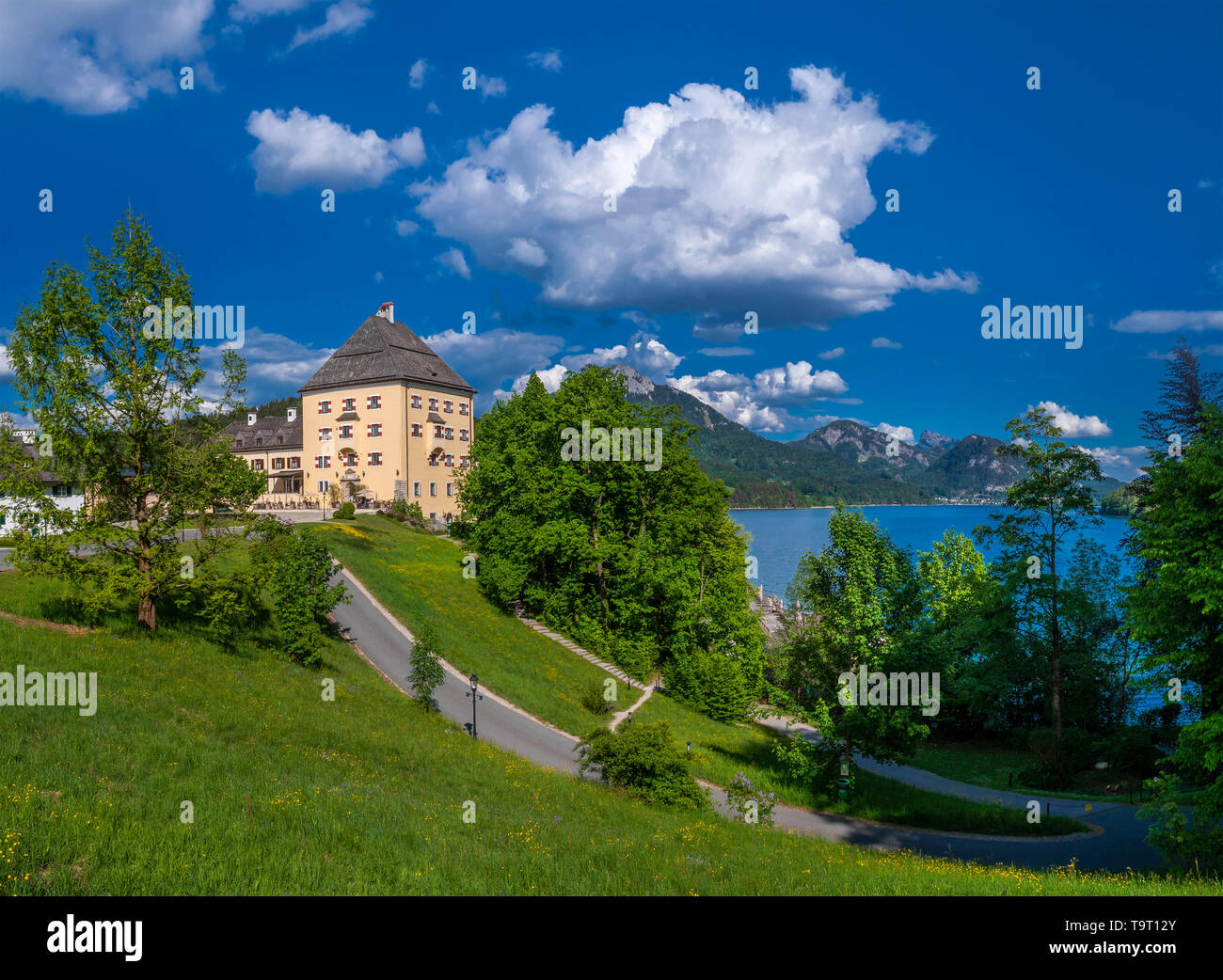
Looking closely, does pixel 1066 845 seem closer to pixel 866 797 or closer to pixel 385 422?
pixel 866 797

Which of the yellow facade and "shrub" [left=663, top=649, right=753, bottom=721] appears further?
the yellow facade

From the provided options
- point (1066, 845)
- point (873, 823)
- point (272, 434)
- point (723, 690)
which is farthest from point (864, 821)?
point (272, 434)

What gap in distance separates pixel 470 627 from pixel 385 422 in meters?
39.4

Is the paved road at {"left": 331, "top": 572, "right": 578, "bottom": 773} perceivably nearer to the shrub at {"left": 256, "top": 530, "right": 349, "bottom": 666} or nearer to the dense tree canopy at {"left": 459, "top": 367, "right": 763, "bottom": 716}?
the shrub at {"left": 256, "top": 530, "right": 349, "bottom": 666}

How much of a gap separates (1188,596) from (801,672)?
37.1 ft

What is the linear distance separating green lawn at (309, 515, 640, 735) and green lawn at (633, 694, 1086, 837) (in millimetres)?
4381

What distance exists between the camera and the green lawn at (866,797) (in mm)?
22984

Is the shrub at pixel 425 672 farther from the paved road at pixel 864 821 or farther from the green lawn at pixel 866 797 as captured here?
the green lawn at pixel 866 797

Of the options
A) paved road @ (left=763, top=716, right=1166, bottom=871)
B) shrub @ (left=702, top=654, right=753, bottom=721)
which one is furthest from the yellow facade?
paved road @ (left=763, top=716, right=1166, bottom=871)

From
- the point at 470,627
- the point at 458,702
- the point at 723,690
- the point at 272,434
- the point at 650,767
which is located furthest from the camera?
the point at 272,434

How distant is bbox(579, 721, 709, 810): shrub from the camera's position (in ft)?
63.7

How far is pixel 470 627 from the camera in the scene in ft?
131

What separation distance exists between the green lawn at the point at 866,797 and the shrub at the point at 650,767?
3674 mm
